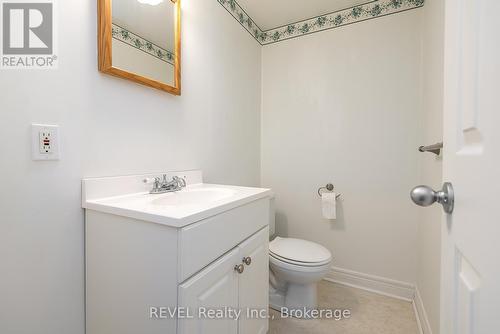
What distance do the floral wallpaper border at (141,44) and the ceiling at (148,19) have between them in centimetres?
2

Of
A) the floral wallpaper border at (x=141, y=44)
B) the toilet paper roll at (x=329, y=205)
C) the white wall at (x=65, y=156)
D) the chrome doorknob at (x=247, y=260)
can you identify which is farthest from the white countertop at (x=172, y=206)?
the toilet paper roll at (x=329, y=205)

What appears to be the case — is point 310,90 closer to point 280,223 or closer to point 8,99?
point 280,223

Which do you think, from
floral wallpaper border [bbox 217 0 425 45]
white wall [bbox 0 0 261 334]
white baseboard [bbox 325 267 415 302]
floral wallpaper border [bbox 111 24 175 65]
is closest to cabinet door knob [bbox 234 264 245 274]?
white wall [bbox 0 0 261 334]

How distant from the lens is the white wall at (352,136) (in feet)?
5.38

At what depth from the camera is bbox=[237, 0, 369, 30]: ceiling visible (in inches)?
67.5

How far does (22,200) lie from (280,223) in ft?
5.78

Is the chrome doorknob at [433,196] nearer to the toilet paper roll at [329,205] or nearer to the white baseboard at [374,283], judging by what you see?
the toilet paper roll at [329,205]

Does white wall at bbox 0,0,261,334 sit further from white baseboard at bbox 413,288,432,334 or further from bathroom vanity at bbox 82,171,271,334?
white baseboard at bbox 413,288,432,334

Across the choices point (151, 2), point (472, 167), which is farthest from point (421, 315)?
point (151, 2)

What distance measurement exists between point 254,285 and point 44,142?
102cm

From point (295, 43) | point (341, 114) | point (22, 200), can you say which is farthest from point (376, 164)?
point (22, 200)

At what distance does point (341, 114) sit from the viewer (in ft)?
6.01

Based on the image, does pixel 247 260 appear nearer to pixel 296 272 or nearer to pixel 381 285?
pixel 296 272

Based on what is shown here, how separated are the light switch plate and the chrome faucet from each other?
36 centimetres
